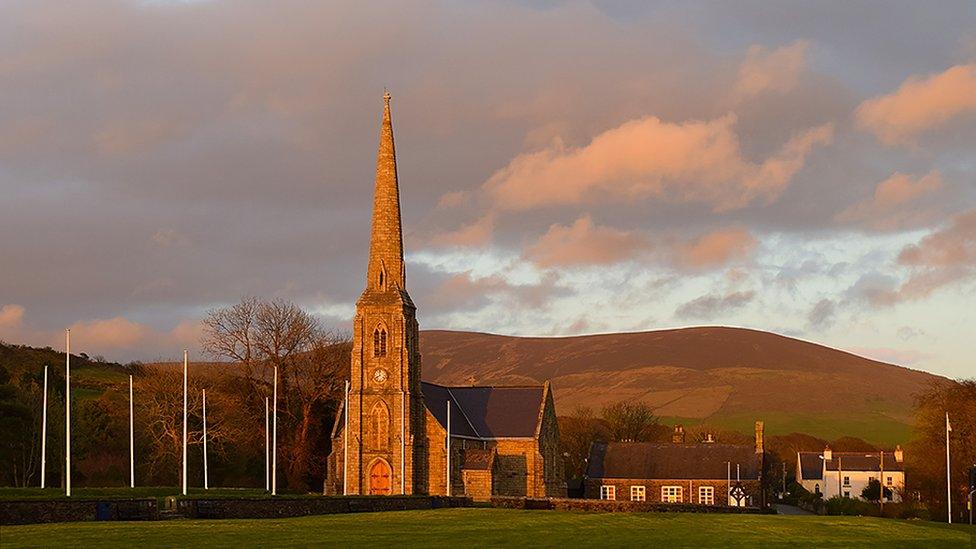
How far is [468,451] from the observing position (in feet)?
344

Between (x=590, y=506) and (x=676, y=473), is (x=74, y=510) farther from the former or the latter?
(x=676, y=473)

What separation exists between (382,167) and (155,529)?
6662cm

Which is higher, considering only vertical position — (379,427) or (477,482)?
(379,427)

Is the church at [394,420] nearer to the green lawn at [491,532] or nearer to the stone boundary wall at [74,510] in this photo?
the green lawn at [491,532]

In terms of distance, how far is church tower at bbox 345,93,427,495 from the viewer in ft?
330

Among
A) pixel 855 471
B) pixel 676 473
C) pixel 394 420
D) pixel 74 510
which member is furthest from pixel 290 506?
pixel 855 471

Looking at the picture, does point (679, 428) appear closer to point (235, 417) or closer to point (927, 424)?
point (927, 424)

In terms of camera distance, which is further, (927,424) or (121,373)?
(121,373)

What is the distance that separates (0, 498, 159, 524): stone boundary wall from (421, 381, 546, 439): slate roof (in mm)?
58751

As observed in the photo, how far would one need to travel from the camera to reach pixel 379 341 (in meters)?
103

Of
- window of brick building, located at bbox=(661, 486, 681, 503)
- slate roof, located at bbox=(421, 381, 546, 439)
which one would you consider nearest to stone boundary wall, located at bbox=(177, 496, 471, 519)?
slate roof, located at bbox=(421, 381, 546, 439)

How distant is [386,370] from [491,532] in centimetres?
5843

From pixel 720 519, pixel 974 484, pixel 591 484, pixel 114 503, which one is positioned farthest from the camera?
pixel 591 484

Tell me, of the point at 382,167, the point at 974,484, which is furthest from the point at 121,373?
→ the point at 974,484
